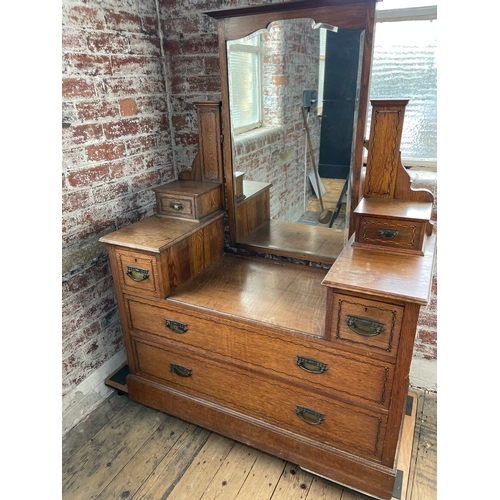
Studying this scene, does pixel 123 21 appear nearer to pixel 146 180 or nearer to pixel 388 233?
pixel 146 180

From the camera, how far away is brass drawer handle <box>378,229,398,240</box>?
58.3 inches

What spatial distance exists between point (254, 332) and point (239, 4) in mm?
1459

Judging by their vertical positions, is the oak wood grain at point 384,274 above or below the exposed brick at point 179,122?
below

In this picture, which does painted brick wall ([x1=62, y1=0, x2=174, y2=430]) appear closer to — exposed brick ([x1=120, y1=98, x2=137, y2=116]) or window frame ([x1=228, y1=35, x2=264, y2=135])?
exposed brick ([x1=120, y1=98, x2=137, y2=116])

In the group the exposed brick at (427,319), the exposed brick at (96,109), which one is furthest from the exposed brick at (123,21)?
the exposed brick at (427,319)

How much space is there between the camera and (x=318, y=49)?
1646 millimetres

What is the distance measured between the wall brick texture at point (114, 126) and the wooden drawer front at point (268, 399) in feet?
1.03

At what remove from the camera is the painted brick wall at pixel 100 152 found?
66.6 inches

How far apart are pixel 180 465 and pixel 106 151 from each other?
1482 mm

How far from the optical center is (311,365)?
1.52 metres

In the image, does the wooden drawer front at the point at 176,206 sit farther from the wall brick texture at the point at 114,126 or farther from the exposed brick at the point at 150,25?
the exposed brick at the point at 150,25
